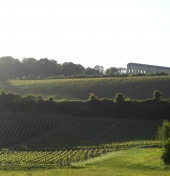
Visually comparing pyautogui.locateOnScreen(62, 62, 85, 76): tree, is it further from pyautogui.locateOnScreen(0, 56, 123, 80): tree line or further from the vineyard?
the vineyard

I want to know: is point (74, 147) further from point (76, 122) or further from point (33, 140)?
point (76, 122)

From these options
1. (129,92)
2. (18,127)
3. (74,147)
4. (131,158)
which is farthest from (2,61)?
(131,158)

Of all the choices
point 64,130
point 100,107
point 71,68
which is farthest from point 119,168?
point 71,68

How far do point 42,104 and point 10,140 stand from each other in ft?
58.3

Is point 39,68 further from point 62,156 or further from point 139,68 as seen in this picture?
point 62,156

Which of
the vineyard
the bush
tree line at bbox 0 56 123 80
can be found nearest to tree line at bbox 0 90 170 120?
the vineyard

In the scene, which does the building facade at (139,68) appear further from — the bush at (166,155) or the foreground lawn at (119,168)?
the bush at (166,155)

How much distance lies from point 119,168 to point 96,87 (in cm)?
6583

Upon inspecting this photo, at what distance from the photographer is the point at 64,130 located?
60938 mm

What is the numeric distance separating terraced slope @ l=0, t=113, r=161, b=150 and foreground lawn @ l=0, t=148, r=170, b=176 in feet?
46.6

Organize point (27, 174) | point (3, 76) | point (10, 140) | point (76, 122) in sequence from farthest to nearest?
point (3, 76) < point (76, 122) < point (10, 140) < point (27, 174)

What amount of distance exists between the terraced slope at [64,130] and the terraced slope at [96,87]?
23.4 meters

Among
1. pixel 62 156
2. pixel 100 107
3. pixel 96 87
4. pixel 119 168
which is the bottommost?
pixel 62 156

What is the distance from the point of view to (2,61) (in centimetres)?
15300
